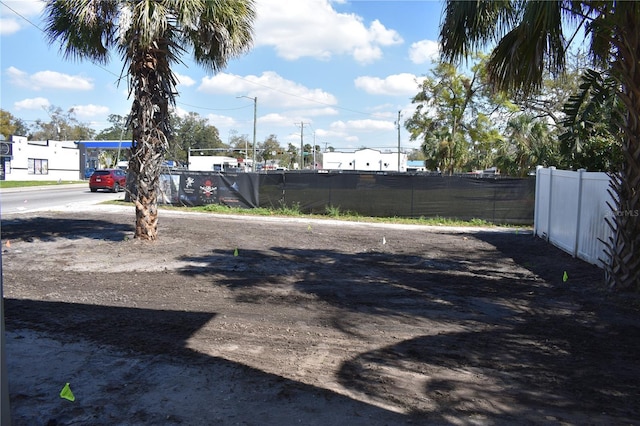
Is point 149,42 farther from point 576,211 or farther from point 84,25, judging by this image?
point 576,211

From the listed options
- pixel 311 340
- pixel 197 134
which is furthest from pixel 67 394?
pixel 197 134

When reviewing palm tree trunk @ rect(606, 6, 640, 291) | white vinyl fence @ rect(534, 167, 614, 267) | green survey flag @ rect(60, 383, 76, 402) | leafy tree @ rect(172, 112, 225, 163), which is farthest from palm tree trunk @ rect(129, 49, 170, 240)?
leafy tree @ rect(172, 112, 225, 163)

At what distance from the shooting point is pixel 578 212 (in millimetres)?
10539

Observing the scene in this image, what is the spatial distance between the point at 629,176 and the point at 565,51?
203 cm

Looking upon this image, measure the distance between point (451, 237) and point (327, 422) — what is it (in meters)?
11.7

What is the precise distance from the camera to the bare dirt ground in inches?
144

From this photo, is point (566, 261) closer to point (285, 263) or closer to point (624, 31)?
point (624, 31)

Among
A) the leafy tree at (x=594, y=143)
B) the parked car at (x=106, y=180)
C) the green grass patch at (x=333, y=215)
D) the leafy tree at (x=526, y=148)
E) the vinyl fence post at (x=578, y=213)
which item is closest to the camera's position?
the vinyl fence post at (x=578, y=213)

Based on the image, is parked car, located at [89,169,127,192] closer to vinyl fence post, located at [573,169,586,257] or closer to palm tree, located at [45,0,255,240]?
palm tree, located at [45,0,255,240]

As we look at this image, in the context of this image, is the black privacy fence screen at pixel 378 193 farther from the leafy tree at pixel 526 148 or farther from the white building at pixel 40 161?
the white building at pixel 40 161

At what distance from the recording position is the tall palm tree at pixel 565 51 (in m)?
6.52

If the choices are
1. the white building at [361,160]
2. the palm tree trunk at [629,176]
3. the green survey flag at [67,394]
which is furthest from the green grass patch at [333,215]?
the white building at [361,160]

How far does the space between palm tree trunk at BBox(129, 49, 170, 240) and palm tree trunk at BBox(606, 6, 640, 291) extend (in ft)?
29.0

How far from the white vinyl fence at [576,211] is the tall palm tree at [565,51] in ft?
2.16
